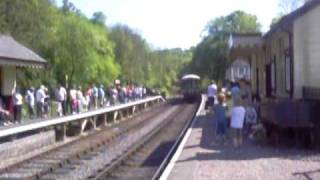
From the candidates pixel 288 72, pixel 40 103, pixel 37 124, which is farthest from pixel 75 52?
pixel 288 72

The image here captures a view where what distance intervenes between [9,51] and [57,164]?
12833 millimetres

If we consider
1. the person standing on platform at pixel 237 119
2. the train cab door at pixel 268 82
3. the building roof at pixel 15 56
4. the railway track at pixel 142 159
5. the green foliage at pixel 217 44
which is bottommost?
the railway track at pixel 142 159

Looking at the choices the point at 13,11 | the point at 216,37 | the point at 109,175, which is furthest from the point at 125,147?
the point at 216,37

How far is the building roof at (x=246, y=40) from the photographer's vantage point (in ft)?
97.9

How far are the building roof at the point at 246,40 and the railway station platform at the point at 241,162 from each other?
7760mm

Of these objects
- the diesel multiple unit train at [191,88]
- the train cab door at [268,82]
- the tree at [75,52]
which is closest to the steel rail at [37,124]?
the train cab door at [268,82]

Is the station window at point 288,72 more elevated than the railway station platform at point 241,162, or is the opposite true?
the station window at point 288,72

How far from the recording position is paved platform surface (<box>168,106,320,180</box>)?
50.0ft

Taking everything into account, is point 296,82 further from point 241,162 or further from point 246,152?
point 241,162

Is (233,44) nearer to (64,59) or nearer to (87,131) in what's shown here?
(87,131)

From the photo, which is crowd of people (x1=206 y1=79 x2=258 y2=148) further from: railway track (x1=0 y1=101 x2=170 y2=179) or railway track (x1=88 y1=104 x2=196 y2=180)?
railway track (x1=0 y1=101 x2=170 y2=179)

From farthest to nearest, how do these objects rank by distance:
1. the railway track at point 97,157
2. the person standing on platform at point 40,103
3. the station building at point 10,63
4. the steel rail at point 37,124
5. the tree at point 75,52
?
the tree at point 75,52 → the person standing on platform at point 40,103 → the station building at point 10,63 → the steel rail at point 37,124 → the railway track at point 97,157

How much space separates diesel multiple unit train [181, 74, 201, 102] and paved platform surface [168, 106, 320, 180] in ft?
175

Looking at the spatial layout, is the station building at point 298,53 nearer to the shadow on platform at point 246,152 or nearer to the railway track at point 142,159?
the shadow on platform at point 246,152
